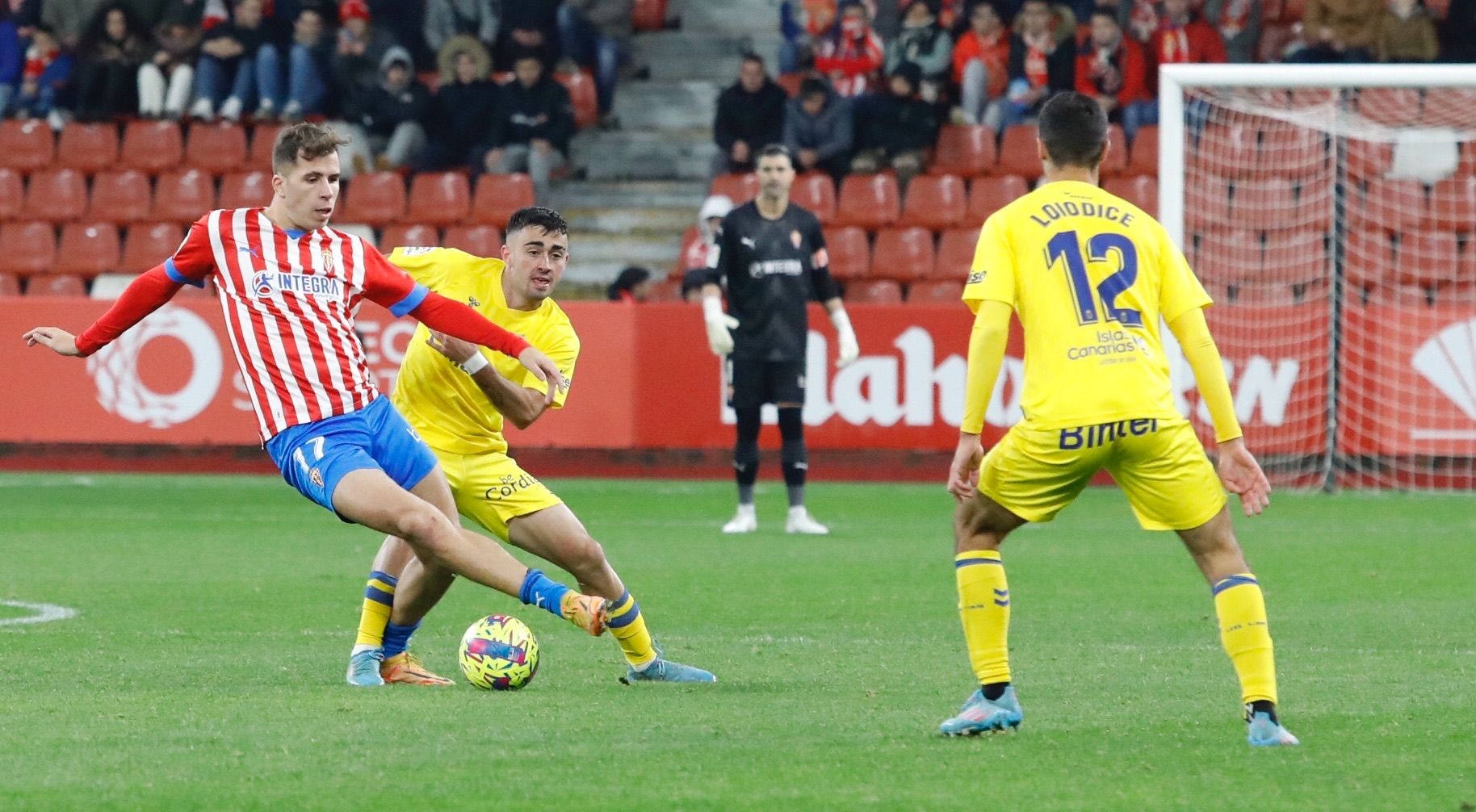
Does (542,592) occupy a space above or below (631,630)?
above

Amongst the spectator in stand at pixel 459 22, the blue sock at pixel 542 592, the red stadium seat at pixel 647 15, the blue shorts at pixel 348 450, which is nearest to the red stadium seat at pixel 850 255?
the spectator in stand at pixel 459 22

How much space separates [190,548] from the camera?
11.8m

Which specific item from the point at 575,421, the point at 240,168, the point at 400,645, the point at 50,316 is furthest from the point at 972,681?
the point at 240,168

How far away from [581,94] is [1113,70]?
5.47 metres

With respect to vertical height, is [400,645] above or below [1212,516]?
below

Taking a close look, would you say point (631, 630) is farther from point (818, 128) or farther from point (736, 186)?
point (818, 128)

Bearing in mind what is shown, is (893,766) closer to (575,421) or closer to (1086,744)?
(1086,744)

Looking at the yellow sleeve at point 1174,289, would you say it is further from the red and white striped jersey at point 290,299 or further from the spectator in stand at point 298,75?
the spectator in stand at point 298,75

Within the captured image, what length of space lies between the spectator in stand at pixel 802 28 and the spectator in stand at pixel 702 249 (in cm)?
255

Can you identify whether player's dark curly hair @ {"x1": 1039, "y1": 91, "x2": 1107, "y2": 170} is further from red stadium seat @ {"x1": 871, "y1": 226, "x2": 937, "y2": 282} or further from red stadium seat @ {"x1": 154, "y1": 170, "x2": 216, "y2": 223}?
red stadium seat @ {"x1": 154, "y1": 170, "x2": 216, "y2": 223}

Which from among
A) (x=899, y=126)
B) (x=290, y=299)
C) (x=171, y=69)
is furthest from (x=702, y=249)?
(x=290, y=299)

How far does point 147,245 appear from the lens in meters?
19.8

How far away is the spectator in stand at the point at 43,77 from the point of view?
70.0ft

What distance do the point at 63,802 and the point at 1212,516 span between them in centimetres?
299
